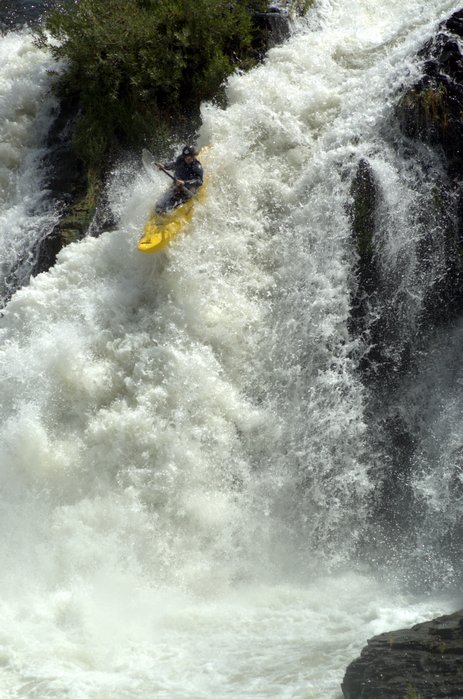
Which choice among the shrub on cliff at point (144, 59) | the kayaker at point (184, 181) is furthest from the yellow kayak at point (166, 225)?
the shrub on cliff at point (144, 59)

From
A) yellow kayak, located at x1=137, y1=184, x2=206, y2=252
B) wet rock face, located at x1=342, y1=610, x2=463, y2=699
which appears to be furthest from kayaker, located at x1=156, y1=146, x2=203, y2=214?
wet rock face, located at x1=342, y1=610, x2=463, y2=699

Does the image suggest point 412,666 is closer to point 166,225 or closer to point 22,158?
point 166,225

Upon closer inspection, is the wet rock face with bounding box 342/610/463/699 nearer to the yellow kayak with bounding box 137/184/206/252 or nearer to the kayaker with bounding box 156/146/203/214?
the yellow kayak with bounding box 137/184/206/252

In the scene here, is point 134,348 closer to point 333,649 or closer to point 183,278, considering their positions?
point 183,278

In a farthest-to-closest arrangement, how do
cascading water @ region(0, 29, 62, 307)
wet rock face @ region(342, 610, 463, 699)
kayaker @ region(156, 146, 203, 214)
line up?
cascading water @ region(0, 29, 62, 307), kayaker @ region(156, 146, 203, 214), wet rock face @ region(342, 610, 463, 699)

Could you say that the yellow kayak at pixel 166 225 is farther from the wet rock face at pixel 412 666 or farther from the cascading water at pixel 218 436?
the wet rock face at pixel 412 666
